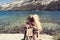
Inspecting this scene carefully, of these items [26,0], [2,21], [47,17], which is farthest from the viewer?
[26,0]

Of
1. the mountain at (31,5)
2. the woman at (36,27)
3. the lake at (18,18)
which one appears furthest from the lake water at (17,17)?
the woman at (36,27)

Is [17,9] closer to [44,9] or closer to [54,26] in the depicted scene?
[44,9]

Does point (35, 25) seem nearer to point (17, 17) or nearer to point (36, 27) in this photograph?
point (36, 27)

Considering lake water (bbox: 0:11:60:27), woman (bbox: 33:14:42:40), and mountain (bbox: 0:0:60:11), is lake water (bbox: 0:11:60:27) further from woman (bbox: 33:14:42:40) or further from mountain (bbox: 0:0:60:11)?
woman (bbox: 33:14:42:40)

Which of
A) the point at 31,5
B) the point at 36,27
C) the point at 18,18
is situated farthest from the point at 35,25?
the point at 31,5

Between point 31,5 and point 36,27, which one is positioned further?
point 31,5

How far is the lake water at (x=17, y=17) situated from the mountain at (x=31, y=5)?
190 millimetres

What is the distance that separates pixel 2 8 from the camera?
7070 millimetres

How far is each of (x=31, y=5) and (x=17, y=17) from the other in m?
0.81

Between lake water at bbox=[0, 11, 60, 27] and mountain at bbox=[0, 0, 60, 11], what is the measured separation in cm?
19

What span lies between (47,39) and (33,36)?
2.35m

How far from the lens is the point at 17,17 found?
7.32m

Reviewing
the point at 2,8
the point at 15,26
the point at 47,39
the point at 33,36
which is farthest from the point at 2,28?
the point at 33,36

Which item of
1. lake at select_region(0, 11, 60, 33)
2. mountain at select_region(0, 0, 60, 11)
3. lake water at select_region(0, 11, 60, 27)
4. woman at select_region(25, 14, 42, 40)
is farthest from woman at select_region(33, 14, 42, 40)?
mountain at select_region(0, 0, 60, 11)
